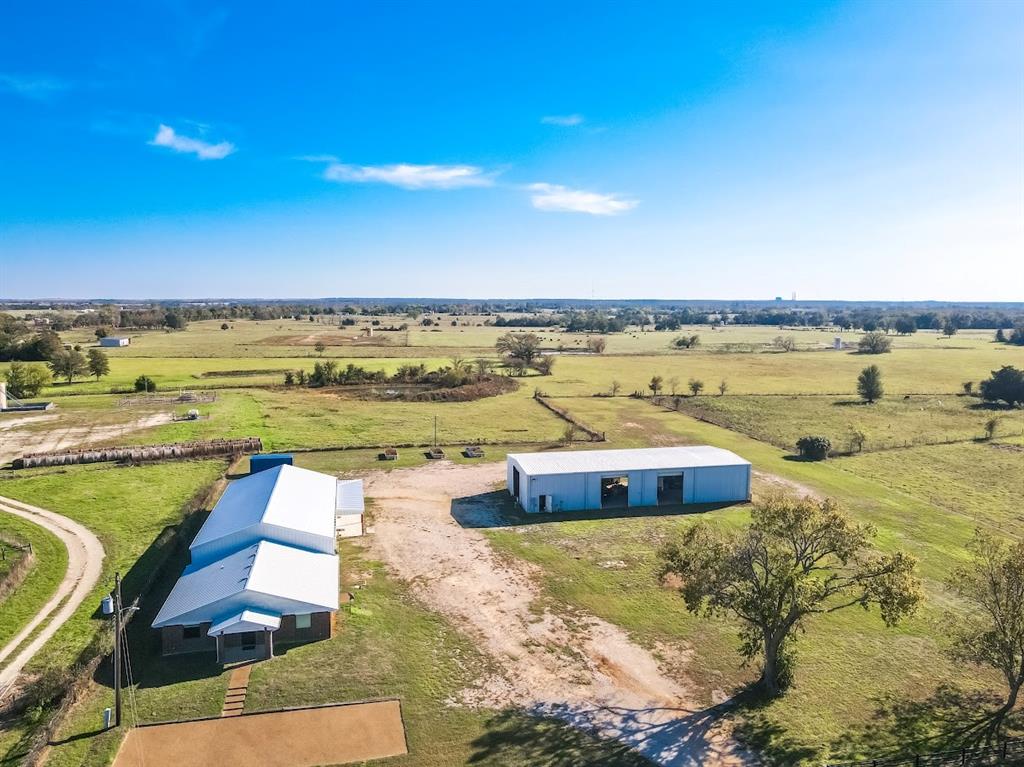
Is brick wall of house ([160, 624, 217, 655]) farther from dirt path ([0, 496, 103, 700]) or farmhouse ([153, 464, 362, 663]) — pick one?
dirt path ([0, 496, 103, 700])

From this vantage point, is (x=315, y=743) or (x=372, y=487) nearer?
(x=315, y=743)

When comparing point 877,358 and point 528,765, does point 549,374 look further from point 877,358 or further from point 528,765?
point 528,765

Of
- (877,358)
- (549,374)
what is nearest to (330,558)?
(549,374)

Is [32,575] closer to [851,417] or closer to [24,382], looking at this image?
[24,382]

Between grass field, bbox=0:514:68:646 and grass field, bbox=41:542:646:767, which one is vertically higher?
grass field, bbox=0:514:68:646

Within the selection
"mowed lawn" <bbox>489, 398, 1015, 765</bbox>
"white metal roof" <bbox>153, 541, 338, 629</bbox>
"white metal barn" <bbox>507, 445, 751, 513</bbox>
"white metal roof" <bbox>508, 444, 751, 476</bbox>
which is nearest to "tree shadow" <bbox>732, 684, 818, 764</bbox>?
"mowed lawn" <bbox>489, 398, 1015, 765</bbox>

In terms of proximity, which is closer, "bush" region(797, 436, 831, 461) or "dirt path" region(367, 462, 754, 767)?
"dirt path" region(367, 462, 754, 767)

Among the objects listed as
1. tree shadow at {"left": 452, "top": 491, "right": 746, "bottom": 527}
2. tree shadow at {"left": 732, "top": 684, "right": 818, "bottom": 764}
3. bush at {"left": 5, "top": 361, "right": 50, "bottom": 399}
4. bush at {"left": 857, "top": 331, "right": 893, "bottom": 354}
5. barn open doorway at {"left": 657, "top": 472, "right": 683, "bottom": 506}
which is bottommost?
tree shadow at {"left": 732, "top": 684, "right": 818, "bottom": 764}
